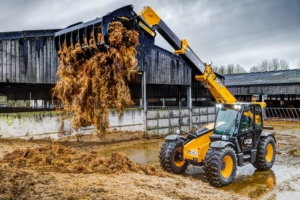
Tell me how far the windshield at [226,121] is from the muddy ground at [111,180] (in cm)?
140

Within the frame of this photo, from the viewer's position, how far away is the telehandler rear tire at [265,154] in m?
8.71

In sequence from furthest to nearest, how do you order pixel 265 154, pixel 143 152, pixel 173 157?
pixel 143 152 → pixel 265 154 → pixel 173 157

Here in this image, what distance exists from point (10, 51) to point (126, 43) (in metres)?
7.93

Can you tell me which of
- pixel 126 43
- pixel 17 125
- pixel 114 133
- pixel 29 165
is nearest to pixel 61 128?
pixel 17 125

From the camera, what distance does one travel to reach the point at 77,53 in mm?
7375

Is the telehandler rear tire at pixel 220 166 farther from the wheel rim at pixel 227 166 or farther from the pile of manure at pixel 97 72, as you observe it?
the pile of manure at pixel 97 72

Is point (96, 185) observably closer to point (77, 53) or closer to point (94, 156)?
point (94, 156)

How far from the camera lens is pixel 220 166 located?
279 inches

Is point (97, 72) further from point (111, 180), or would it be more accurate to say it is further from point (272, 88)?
point (272, 88)

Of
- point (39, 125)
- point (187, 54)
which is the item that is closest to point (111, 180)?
point (187, 54)

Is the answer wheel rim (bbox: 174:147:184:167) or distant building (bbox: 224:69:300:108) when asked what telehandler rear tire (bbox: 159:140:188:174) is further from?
distant building (bbox: 224:69:300:108)

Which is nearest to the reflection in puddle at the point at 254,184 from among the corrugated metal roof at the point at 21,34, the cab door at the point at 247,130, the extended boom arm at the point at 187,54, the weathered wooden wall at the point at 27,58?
the cab door at the point at 247,130

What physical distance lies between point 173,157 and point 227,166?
4.94ft

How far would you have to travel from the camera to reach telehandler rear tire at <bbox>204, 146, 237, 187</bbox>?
7.02 metres
